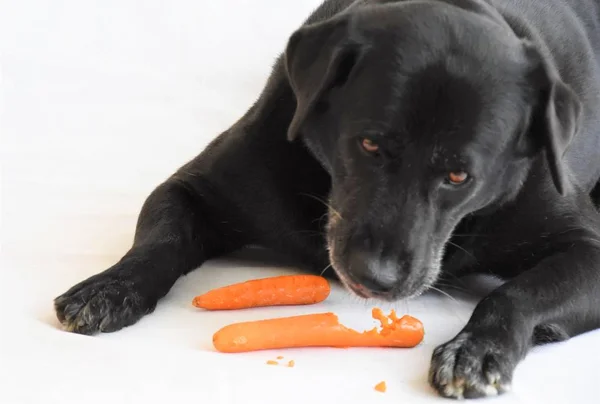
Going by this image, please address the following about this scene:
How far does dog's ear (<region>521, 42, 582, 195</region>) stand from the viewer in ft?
6.59

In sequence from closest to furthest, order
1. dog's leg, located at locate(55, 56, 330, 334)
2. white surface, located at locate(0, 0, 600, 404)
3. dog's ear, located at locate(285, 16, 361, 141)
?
white surface, located at locate(0, 0, 600, 404) < dog's ear, located at locate(285, 16, 361, 141) < dog's leg, located at locate(55, 56, 330, 334)

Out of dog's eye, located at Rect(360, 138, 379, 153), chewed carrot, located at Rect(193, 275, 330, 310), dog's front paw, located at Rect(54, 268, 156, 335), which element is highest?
dog's eye, located at Rect(360, 138, 379, 153)

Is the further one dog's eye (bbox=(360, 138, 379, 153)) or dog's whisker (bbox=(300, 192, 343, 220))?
dog's whisker (bbox=(300, 192, 343, 220))

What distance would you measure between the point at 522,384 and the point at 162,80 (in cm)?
273

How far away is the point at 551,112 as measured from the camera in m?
2.00

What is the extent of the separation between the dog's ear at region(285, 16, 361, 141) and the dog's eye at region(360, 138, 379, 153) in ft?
0.52

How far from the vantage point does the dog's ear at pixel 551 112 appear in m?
2.01

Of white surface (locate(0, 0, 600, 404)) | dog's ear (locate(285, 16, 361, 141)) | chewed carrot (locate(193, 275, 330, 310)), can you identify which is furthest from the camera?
chewed carrot (locate(193, 275, 330, 310))

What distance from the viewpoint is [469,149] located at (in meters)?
1.89

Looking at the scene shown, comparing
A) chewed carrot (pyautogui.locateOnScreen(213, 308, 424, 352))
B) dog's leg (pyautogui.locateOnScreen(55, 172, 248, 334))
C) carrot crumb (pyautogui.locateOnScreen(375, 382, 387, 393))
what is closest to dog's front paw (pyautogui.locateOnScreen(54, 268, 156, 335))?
dog's leg (pyautogui.locateOnScreen(55, 172, 248, 334))

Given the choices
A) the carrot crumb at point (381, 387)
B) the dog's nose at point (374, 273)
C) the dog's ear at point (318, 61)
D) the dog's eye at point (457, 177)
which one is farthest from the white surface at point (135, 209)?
the dog's ear at point (318, 61)

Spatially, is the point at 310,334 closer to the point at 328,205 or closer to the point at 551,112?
the point at 328,205

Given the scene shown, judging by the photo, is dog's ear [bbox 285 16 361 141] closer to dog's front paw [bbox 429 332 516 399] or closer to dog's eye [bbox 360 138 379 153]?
dog's eye [bbox 360 138 379 153]

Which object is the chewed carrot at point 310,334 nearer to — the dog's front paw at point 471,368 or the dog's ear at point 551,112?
the dog's front paw at point 471,368
